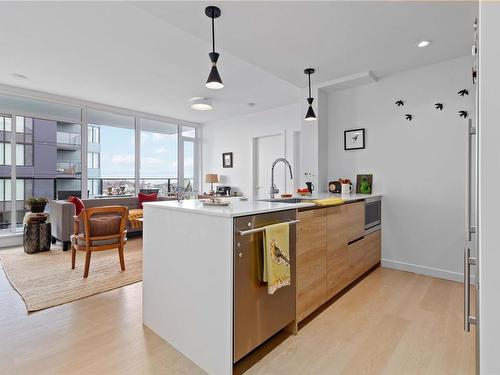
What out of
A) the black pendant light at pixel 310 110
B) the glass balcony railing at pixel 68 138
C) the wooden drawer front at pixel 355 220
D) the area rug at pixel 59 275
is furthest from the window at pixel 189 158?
the wooden drawer front at pixel 355 220

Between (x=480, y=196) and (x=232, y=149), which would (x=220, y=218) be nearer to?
(x=480, y=196)

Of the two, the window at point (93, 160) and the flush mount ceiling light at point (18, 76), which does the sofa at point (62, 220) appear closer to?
the window at point (93, 160)

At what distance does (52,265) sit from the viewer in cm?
355

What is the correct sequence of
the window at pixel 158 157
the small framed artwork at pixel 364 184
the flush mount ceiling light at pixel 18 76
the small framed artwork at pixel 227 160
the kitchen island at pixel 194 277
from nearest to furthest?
the kitchen island at pixel 194 277, the small framed artwork at pixel 364 184, the flush mount ceiling light at pixel 18 76, the window at pixel 158 157, the small framed artwork at pixel 227 160

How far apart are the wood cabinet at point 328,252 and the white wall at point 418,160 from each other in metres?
0.71

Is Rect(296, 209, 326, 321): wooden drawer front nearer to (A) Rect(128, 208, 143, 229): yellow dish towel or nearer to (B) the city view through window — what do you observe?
(B) the city view through window

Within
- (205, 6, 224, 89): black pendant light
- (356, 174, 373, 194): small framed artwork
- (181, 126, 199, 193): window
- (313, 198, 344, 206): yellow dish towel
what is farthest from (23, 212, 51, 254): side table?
(356, 174, 373, 194): small framed artwork

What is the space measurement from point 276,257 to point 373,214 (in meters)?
2.26

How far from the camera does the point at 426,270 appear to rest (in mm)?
3273

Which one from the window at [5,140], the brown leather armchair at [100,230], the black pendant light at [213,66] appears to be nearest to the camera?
the black pendant light at [213,66]

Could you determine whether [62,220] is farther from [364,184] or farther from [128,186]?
[364,184]

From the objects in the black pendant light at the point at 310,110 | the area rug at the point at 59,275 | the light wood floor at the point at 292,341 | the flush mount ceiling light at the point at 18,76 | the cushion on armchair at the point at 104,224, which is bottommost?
the light wood floor at the point at 292,341

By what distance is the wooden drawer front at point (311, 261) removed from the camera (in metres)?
2.00

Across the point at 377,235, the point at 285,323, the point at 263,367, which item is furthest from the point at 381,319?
the point at 377,235
